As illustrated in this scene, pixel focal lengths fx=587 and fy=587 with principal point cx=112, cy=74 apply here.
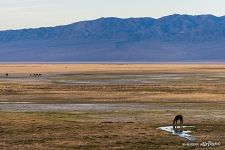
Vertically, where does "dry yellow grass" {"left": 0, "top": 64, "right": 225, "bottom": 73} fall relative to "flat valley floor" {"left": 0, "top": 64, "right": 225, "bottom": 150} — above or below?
above

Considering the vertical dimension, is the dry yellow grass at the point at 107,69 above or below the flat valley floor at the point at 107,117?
above

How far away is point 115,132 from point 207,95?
2341cm

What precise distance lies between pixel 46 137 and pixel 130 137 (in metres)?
3.70

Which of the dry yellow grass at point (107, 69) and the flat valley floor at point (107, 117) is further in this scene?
the dry yellow grass at point (107, 69)

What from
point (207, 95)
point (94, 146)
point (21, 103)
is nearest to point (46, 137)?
point (94, 146)

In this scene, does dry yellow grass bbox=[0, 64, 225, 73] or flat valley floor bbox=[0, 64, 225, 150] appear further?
dry yellow grass bbox=[0, 64, 225, 73]

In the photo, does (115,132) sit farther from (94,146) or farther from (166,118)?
(166,118)

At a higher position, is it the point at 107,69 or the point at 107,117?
the point at 107,69

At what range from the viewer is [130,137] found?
85.1ft

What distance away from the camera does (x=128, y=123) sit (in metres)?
30.7

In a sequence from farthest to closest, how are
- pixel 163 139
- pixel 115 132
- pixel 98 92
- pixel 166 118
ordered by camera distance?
pixel 98 92 → pixel 166 118 → pixel 115 132 → pixel 163 139

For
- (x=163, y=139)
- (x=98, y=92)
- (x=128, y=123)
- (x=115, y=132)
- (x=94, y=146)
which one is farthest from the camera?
(x=98, y=92)

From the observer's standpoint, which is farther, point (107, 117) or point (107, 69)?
point (107, 69)

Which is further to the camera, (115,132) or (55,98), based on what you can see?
(55,98)
